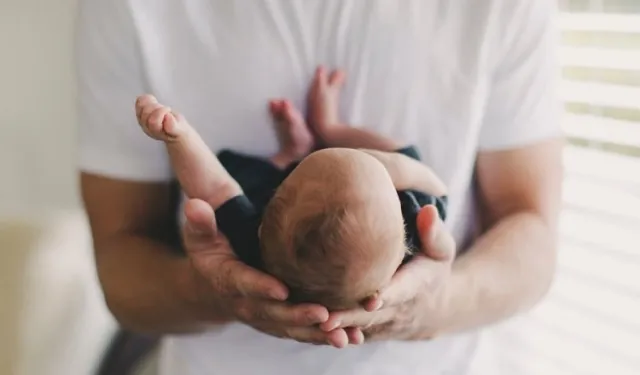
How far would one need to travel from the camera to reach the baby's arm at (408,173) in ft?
2.60

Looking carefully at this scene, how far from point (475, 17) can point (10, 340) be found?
2.67 feet

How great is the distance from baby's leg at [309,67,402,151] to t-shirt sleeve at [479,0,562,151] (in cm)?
12

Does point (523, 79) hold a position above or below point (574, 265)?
above

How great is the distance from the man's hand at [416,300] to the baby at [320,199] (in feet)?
0.05

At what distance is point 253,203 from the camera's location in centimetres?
84

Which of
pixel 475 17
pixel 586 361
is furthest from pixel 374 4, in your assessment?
pixel 586 361

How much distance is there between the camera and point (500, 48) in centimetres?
87

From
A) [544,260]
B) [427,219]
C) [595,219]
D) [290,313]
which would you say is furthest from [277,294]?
[595,219]

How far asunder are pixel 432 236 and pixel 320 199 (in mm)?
107

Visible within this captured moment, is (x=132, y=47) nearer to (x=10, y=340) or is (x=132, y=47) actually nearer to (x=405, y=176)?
(x=405, y=176)

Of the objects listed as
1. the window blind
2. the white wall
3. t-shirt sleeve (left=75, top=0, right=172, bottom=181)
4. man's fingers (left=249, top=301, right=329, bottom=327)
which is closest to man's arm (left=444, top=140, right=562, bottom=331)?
the window blind

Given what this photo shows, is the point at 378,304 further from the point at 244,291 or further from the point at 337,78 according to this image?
the point at 337,78

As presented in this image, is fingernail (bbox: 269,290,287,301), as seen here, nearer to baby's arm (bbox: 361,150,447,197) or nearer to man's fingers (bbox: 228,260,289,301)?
man's fingers (bbox: 228,260,289,301)

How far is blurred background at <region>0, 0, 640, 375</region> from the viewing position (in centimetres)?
106
